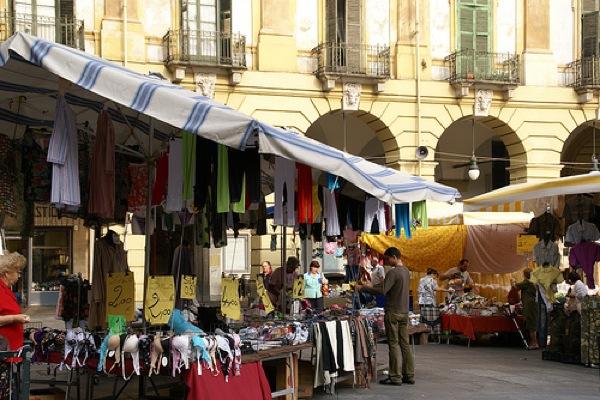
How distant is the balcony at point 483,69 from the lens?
25.8m

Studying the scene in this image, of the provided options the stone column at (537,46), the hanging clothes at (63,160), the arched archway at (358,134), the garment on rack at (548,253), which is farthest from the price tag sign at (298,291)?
the stone column at (537,46)

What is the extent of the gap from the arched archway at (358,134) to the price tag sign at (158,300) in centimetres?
1719

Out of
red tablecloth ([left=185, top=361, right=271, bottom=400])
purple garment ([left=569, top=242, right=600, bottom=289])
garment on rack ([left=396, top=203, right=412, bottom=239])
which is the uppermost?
garment on rack ([left=396, top=203, right=412, bottom=239])

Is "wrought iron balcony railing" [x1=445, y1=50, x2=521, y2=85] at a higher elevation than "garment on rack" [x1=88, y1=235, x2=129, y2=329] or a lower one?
higher

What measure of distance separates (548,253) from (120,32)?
11617 millimetres

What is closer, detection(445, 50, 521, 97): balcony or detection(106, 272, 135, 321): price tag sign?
detection(106, 272, 135, 321): price tag sign

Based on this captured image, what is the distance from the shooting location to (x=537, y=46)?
86.3 ft

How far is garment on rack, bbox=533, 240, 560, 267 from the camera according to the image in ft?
54.7

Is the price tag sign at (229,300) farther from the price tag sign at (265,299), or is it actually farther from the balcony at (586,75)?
the balcony at (586,75)

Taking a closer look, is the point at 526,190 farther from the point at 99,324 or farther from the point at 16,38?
the point at 16,38

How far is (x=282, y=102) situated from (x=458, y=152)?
654 cm

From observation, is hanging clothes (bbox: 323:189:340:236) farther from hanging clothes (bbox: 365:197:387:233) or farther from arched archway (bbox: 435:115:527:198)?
arched archway (bbox: 435:115:527:198)

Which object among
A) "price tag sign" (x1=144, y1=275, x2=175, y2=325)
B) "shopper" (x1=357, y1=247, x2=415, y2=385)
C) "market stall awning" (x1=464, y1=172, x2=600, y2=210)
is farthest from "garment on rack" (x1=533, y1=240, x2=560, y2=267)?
"price tag sign" (x1=144, y1=275, x2=175, y2=325)

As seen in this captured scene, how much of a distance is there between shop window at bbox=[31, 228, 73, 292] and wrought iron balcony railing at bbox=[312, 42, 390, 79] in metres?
7.73
